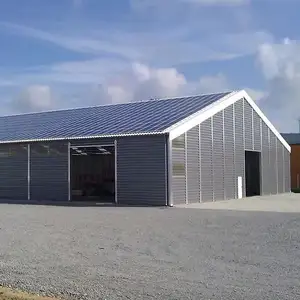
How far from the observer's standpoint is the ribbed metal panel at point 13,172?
1289 inches

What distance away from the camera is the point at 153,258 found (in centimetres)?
1120

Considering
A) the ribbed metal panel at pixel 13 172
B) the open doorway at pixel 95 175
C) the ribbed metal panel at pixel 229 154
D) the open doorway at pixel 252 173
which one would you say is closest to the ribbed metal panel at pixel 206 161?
the ribbed metal panel at pixel 229 154

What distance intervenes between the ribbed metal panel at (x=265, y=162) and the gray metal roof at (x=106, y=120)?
269 inches

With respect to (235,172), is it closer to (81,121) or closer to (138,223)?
(81,121)

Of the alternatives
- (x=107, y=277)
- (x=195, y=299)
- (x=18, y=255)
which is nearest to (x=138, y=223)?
(x=18, y=255)

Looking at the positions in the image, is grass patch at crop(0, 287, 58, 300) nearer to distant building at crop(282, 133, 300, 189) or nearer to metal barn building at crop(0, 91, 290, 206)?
metal barn building at crop(0, 91, 290, 206)

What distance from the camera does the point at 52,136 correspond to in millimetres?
32219

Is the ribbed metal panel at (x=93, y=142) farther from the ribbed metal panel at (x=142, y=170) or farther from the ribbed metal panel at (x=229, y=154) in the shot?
the ribbed metal panel at (x=229, y=154)

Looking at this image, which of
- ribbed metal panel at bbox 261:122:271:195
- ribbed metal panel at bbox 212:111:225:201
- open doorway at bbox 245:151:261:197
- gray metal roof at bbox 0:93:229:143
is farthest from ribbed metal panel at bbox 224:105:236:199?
ribbed metal panel at bbox 261:122:271:195

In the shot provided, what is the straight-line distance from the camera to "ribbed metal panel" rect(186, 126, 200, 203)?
2961 centimetres

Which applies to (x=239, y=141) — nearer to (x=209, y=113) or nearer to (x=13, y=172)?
(x=209, y=113)

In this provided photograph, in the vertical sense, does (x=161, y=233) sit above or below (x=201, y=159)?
below

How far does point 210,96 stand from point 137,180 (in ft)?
30.1

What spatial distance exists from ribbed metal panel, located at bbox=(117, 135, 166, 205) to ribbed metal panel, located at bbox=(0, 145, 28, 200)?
21.9 feet
